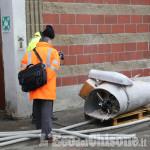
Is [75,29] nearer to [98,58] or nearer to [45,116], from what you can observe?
[98,58]

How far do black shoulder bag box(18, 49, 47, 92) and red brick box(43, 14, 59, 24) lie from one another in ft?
8.08

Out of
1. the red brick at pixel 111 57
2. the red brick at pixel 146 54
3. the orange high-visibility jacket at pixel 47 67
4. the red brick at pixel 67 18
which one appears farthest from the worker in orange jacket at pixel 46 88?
the red brick at pixel 146 54

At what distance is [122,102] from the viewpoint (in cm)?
654

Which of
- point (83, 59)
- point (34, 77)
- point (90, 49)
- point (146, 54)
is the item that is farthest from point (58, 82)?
point (146, 54)

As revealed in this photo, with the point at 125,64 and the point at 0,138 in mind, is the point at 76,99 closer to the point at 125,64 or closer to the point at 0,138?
the point at 125,64

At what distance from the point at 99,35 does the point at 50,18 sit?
4.80 ft

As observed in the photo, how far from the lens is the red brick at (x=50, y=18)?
785cm

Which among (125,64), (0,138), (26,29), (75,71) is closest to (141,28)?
(125,64)

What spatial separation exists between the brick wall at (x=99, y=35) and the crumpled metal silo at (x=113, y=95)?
1.32 meters

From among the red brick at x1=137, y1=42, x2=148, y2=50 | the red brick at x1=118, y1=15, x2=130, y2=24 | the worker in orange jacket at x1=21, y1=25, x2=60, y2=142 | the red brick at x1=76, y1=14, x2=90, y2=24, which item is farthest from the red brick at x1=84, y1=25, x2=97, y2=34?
the worker in orange jacket at x1=21, y1=25, x2=60, y2=142

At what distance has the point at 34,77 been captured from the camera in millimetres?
5496

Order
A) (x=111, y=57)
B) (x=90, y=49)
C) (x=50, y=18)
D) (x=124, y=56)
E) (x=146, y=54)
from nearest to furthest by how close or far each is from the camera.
→ (x=50, y=18) < (x=90, y=49) < (x=111, y=57) < (x=124, y=56) < (x=146, y=54)

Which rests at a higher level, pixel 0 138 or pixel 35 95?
pixel 35 95

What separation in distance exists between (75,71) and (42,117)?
2.84 m
